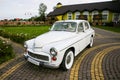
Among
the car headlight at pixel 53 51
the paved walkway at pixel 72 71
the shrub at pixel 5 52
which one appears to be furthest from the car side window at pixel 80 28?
the shrub at pixel 5 52

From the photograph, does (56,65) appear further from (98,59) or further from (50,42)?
(98,59)

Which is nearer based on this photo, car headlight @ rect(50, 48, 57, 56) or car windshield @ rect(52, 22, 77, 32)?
car headlight @ rect(50, 48, 57, 56)

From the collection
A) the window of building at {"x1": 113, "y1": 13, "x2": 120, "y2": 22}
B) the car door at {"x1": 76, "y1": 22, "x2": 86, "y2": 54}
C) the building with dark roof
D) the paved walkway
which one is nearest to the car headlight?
the paved walkway

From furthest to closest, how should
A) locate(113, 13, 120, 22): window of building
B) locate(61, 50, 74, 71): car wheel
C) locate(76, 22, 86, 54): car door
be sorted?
locate(113, 13, 120, 22): window of building, locate(76, 22, 86, 54): car door, locate(61, 50, 74, 71): car wheel

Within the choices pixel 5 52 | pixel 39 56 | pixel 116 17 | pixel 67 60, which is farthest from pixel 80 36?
pixel 116 17

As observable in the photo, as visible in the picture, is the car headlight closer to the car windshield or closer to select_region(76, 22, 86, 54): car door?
select_region(76, 22, 86, 54): car door

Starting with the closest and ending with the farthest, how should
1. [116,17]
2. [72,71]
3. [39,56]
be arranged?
[39,56] → [72,71] → [116,17]

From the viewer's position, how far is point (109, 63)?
6.19 meters

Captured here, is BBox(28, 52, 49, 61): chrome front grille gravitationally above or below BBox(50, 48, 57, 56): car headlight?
below

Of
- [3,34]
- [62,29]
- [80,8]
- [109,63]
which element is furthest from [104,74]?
[80,8]

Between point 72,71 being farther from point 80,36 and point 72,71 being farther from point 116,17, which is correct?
point 116,17

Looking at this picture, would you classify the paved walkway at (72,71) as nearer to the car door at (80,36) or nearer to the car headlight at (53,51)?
the car door at (80,36)

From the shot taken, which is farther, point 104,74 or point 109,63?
point 109,63

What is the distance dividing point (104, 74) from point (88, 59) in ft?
5.76
